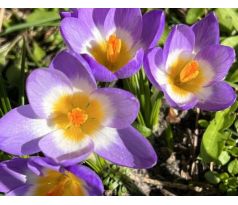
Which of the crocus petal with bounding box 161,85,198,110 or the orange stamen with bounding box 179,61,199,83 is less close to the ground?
the orange stamen with bounding box 179,61,199,83

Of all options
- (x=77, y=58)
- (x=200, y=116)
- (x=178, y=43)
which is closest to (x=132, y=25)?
(x=178, y=43)

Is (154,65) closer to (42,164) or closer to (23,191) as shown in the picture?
(42,164)

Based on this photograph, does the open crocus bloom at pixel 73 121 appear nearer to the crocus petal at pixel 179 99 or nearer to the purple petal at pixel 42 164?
the purple petal at pixel 42 164

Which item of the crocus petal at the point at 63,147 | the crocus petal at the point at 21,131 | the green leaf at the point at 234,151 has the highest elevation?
the crocus petal at the point at 21,131

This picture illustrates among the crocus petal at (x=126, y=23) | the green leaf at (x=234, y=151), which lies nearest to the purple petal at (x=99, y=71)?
the crocus petal at (x=126, y=23)

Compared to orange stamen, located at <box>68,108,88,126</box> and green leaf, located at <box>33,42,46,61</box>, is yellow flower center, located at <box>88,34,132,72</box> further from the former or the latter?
green leaf, located at <box>33,42,46,61</box>

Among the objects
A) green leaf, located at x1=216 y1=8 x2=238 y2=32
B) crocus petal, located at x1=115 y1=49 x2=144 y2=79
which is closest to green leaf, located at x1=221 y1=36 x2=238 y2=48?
green leaf, located at x1=216 y1=8 x2=238 y2=32
